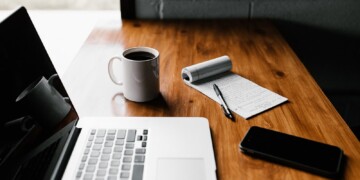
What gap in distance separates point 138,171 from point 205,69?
412mm

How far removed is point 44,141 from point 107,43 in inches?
23.7

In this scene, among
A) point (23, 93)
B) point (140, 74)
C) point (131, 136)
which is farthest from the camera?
point (140, 74)

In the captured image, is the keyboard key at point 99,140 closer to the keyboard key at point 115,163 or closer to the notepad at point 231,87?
the keyboard key at point 115,163

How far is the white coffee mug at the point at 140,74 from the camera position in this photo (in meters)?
0.84

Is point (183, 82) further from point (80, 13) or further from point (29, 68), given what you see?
point (80, 13)

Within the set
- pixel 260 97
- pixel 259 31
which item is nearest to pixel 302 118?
pixel 260 97

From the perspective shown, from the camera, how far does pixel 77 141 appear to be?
0.73 metres

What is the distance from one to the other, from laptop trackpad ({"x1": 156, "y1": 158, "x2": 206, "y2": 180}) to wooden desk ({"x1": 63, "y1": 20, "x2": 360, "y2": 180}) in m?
0.04

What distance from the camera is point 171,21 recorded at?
1.44 meters

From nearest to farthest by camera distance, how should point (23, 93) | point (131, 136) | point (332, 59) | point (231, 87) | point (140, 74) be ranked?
point (23, 93) → point (131, 136) → point (140, 74) → point (231, 87) → point (332, 59)

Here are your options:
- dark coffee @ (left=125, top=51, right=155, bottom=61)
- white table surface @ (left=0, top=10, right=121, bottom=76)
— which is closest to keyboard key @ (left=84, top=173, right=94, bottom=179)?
dark coffee @ (left=125, top=51, right=155, bottom=61)

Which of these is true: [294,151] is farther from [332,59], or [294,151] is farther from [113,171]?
[332,59]

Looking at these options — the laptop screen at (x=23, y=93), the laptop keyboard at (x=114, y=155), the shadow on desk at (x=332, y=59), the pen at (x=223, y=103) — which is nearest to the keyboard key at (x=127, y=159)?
the laptop keyboard at (x=114, y=155)

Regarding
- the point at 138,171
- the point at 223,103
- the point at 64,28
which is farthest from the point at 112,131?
the point at 64,28
